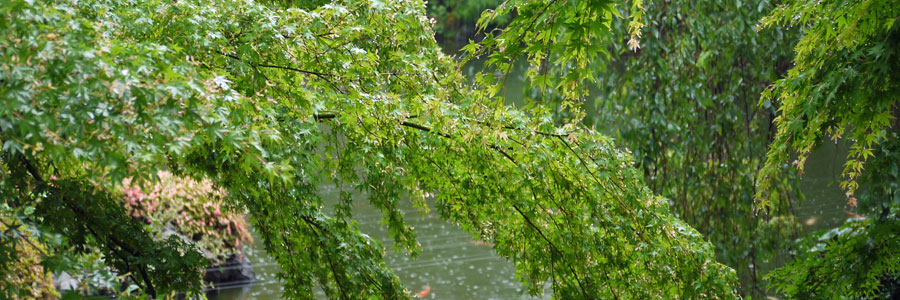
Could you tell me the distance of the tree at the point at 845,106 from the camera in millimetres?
3461

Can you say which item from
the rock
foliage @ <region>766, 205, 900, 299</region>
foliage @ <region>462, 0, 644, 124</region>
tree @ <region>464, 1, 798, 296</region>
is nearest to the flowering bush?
the rock

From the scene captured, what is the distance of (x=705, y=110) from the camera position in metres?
6.26

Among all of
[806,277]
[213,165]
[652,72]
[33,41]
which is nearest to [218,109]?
[33,41]

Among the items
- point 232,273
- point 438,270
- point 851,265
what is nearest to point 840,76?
point 851,265

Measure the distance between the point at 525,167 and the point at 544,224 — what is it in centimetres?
32

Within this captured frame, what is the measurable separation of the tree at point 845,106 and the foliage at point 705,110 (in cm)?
153

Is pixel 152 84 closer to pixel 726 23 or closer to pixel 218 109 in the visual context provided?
pixel 218 109

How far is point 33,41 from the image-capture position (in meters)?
1.75

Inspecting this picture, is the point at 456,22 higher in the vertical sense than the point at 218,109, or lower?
higher

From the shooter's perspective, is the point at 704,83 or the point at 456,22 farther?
the point at 456,22

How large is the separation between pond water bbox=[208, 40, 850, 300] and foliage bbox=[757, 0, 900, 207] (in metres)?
3.45

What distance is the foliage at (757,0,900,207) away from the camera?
343cm

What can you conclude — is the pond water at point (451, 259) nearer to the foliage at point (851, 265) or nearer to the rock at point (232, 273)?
the rock at point (232, 273)

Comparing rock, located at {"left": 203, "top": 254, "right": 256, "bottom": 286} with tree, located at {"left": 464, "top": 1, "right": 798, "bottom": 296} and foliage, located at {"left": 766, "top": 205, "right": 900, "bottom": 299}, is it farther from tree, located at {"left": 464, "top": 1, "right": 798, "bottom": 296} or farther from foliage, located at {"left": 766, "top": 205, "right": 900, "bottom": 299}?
foliage, located at {"left": 766, "top": 205, "right": 900, "bottom": 299}
